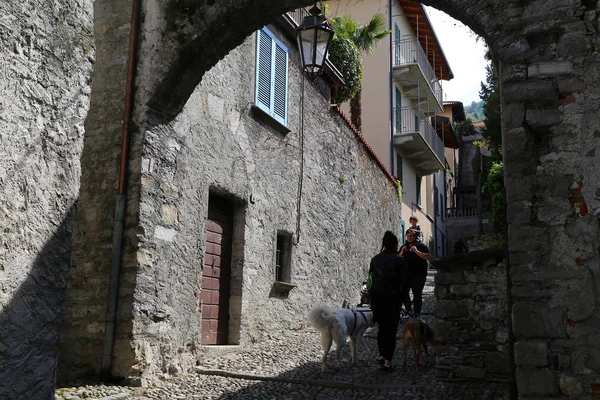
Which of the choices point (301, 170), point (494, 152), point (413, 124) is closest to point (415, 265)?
point (301, 170)

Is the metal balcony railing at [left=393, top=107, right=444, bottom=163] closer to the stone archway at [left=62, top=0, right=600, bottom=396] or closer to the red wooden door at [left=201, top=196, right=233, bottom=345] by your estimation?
the red wooden door at [left=201, top=196, right=233, bottom=345]

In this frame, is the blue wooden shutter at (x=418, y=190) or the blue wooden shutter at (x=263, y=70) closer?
the blue wooden shutter at (x=263, y=70)

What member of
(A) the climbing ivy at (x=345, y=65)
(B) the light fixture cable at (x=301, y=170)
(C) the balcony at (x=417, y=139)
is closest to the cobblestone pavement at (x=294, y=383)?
(B) the light fixture cable at (x=301, y=170)

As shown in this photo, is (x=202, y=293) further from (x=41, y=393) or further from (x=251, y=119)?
(x=41, y=393)

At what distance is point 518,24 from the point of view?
467 cm

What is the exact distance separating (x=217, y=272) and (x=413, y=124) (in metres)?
13.9

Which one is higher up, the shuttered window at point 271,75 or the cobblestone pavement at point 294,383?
the shuttered window at point 271,75

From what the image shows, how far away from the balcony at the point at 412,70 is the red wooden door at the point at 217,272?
12.8 metres

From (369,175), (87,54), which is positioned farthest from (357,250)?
(87,54)

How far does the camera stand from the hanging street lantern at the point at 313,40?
6.55 metres

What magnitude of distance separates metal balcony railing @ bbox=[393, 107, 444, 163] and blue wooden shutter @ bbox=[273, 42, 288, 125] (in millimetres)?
10234

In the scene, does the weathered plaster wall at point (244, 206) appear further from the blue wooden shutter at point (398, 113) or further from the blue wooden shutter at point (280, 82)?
the blue wooden shutter at point (398, 113)

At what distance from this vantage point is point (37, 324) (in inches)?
130

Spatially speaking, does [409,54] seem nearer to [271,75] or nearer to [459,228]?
[271,75]
